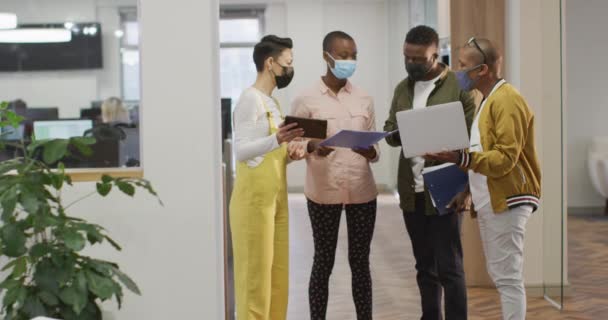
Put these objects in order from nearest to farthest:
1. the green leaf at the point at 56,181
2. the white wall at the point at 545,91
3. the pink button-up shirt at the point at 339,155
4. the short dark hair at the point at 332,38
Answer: the green leaf at the point at 56,181, the pink button-up shirt at the point at 339,155, the short dark hair at the point at 332,38, the white wall at the point at 545,91

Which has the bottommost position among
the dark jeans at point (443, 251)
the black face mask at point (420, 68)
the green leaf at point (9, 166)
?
Answer: the dark jeans at point (443, 251)

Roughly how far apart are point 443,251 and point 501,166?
0.67m

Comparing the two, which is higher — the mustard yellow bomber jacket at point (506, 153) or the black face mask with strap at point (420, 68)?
the black face mask with strap at point (420, 68)

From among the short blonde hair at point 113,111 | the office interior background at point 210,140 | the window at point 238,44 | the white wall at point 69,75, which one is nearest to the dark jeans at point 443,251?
the office interior background at point 210,140

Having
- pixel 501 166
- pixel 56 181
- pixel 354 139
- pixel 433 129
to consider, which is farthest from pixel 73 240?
pixel 501 166

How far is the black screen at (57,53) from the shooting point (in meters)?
3.53

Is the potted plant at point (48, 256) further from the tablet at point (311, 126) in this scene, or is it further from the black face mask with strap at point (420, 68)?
the black face mask with strap at point (420, 68)

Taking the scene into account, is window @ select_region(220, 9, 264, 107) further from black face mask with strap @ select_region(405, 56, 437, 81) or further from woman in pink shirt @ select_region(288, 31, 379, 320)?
black face mask with strap @ select_region(405, 56, 437, 81)

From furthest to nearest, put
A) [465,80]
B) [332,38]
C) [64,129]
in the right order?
[332,38]
[465,80]
[64,129]

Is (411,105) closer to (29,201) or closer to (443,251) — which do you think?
(443,251)

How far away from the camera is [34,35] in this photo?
11.6 feet

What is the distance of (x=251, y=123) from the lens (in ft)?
13.5

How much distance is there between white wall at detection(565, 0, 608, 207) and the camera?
11516 mm

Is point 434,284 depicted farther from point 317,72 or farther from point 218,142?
point 317,72
